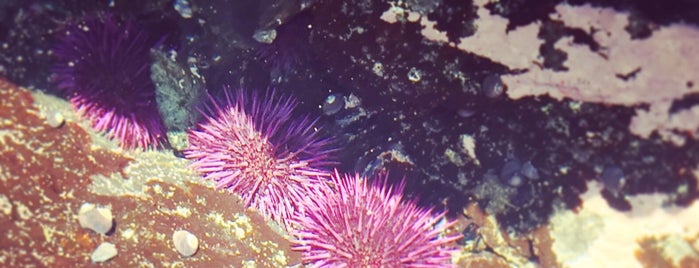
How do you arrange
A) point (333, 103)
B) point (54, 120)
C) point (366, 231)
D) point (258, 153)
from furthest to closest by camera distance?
point (333, 103)
point (258, 153)
point (366, 231)
point (54, 120)

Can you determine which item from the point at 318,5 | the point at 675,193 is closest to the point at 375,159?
the point at 318,5

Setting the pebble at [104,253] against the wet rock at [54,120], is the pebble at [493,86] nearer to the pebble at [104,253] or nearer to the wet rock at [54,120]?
the pebble at [104,253]

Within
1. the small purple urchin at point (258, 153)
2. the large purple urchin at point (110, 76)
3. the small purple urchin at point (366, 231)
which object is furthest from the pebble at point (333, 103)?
the large purple urchin at point (110, 76)

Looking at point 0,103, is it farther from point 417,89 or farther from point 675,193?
point 675,193

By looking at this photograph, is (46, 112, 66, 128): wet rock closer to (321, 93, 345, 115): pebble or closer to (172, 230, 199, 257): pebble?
(172, 230, 199, 257): pebble

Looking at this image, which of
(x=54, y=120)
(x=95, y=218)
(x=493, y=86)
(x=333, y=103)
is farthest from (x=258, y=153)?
(x=493, y=86)

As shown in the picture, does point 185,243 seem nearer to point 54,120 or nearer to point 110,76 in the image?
point 54,120

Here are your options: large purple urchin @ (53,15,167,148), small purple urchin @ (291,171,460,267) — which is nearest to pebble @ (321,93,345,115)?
small purple urchin @ (291,171,460,267)
